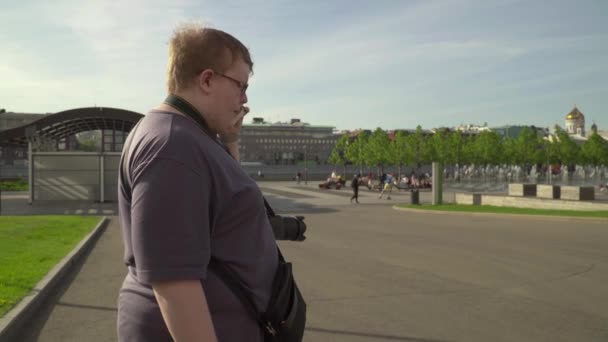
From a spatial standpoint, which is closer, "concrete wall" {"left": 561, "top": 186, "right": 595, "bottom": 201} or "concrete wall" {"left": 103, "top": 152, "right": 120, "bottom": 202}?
"concrete wall" {"left": 561, "top": 186, "right": 595, "bottom": 201}

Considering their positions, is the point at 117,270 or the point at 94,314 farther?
the point at 117,270

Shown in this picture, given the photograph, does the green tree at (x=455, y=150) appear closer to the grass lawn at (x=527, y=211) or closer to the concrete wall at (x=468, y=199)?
the concrete wall at (x=468, y=199)

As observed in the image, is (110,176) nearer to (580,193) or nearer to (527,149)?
(580,193)

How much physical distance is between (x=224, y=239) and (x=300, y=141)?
174 m

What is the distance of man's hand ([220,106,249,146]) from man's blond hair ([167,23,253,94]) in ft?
0.68

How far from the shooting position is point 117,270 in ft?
29.9

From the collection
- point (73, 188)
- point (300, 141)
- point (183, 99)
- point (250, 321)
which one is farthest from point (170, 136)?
point (300, 141)

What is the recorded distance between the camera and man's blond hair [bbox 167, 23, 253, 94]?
1.75 meters

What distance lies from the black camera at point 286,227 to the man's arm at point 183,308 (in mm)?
644

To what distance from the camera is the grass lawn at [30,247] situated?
689 centimetres

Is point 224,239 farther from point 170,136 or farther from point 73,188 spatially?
point 73,188

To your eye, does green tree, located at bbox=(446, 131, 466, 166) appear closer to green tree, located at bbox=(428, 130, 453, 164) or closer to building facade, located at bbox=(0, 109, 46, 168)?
green tree, located at bbox=(428, 130, 453, 164)

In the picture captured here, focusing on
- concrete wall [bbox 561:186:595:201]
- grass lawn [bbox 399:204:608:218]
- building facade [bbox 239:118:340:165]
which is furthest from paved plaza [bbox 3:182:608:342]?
building facade [bbox 239:118:340:165]

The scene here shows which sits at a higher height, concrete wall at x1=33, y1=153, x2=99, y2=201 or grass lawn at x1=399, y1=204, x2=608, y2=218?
concrete wall at x1=33, y1=153, x2=99, y2=201
